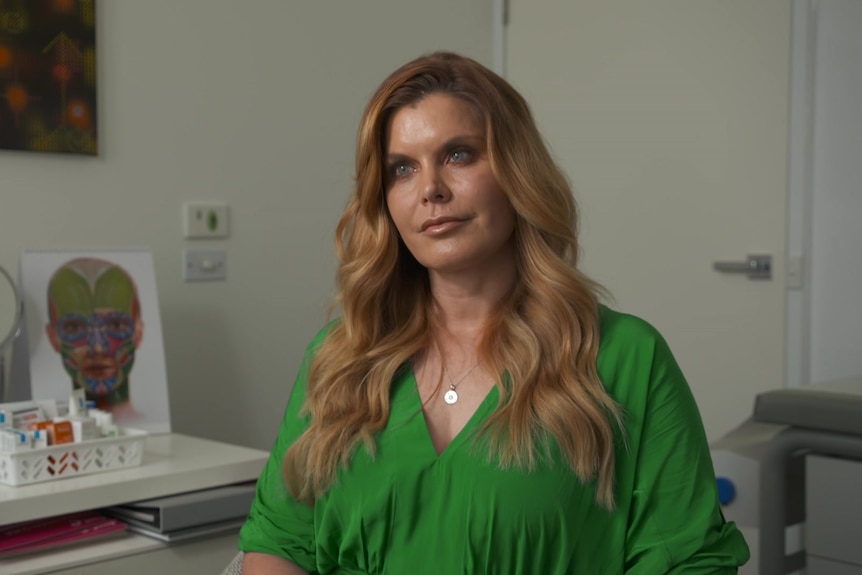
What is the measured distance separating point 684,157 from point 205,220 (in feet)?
4.82

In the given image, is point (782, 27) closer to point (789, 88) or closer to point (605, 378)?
point (789, 88)

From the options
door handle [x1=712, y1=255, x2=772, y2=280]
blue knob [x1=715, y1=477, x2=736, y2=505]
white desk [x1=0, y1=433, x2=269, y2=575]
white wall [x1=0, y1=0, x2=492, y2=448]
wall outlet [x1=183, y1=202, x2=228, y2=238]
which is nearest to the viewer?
white desk [x1=0, y1=433, x2=269, y2=575]

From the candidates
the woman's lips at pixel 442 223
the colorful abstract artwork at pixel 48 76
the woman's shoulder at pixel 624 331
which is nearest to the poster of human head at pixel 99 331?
the colorful abstract artwork at pixel 48 76

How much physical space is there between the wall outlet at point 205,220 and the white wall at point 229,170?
2 centimetres

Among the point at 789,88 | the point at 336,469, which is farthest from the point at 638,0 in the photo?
the point at 336,469

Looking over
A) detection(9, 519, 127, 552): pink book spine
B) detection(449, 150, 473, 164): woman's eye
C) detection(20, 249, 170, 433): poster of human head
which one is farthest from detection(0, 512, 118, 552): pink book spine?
detection(449, 150, 473, 164): woman's eye

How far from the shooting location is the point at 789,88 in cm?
304

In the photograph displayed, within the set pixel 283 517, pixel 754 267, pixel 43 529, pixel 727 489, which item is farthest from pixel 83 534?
pixel 754 267

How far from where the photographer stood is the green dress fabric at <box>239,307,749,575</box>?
1271 millimetres

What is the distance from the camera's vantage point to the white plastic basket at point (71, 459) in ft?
5.83

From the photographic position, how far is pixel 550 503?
4.16 ft

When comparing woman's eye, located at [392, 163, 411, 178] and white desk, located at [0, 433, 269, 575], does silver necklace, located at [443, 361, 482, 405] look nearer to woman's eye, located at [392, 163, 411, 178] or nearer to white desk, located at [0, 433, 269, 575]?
woman's eye, located at [392, 163, 411, 178]

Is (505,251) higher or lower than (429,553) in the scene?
higher

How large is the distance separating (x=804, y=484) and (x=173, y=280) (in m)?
1.51
